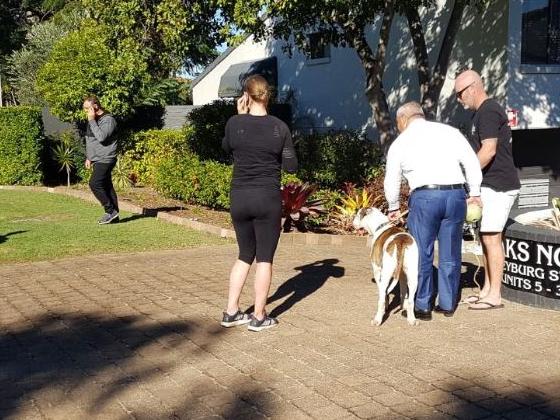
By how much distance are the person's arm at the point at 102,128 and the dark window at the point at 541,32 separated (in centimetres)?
812

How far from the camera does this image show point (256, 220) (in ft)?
17.9

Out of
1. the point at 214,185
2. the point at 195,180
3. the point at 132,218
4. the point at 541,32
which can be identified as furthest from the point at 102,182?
the point at 541,32

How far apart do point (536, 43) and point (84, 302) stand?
1089cm

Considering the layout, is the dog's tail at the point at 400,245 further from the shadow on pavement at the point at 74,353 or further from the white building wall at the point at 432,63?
the white building wall at the point at 432,63

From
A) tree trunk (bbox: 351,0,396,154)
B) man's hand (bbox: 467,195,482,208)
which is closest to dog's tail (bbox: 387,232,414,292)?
man's hand (bbox: 467,195,482,208)

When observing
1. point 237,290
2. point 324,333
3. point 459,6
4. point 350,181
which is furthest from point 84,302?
point 459,6

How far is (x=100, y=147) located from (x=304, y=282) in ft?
15.7

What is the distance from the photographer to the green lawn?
9117mm

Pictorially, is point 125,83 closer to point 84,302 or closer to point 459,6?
point 459,6

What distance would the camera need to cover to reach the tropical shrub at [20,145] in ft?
54.3

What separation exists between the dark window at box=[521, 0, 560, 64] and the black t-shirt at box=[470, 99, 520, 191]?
335 inches

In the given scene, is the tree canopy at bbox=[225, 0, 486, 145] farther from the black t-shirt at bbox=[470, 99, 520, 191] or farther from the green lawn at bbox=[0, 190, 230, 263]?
the black t-shirt at bbox=[470, 99, 520, 191]

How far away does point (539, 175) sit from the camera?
15.4 m

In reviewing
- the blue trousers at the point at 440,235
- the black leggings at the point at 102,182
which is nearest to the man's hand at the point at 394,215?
the blue trousers at the point at 440,235
